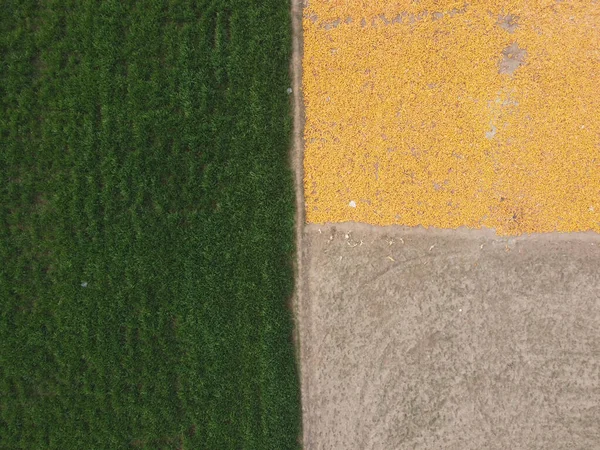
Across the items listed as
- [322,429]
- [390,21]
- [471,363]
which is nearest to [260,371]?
[322,429]

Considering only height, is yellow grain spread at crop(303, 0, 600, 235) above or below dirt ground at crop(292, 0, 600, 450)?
above

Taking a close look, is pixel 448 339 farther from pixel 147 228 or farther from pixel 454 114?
pixel 147 228

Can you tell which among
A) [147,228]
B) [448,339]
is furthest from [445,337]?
[147,228]

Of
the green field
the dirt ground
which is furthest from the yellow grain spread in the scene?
the green field

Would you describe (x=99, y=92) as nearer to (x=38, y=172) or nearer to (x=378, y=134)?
(x=38, y=172)

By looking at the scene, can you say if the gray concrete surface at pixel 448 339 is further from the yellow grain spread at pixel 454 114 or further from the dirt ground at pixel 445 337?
the yellow grain spread at pixel 454 114

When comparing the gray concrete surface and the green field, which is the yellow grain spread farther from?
the green field

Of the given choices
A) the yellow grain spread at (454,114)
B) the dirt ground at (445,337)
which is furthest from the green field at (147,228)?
the yellow grain spread at (454,114)

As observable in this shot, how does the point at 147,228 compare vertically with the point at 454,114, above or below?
below

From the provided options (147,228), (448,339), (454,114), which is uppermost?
(454,114)
